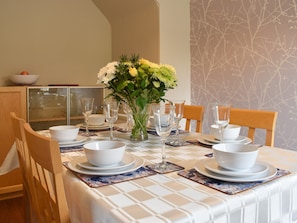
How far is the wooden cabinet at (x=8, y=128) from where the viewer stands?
268 centimetres

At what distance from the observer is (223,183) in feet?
3.01

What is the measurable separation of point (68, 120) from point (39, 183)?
6.43ft

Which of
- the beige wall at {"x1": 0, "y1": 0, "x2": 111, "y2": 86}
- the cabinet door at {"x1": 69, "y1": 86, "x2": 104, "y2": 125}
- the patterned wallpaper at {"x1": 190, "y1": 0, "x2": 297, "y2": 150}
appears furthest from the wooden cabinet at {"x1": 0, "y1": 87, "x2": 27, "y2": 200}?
the patterned wallpaper at {"x1": 190, "y1": 0, "x2": 297, "y2": 150}

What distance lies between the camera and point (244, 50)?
2.49 meters

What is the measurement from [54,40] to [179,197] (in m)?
2.90

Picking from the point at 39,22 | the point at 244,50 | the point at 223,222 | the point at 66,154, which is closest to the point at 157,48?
the point at 244,50

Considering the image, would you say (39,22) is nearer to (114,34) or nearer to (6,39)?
(6,39)

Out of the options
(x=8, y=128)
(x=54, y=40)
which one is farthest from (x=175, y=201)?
(x=54, y=40)

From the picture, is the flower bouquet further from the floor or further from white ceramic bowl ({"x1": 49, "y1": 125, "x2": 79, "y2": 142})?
the floor

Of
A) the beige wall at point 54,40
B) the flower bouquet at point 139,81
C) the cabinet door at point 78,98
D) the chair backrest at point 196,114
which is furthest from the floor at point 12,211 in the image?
the chair backrest at point 196,114

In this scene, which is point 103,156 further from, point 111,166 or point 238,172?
point 238,172

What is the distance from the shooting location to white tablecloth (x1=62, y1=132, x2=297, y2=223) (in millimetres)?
738

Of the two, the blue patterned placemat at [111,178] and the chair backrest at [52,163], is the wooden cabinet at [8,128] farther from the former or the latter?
the blue patterned placemat at [111,178]

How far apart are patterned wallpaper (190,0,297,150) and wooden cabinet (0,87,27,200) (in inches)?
66.5
